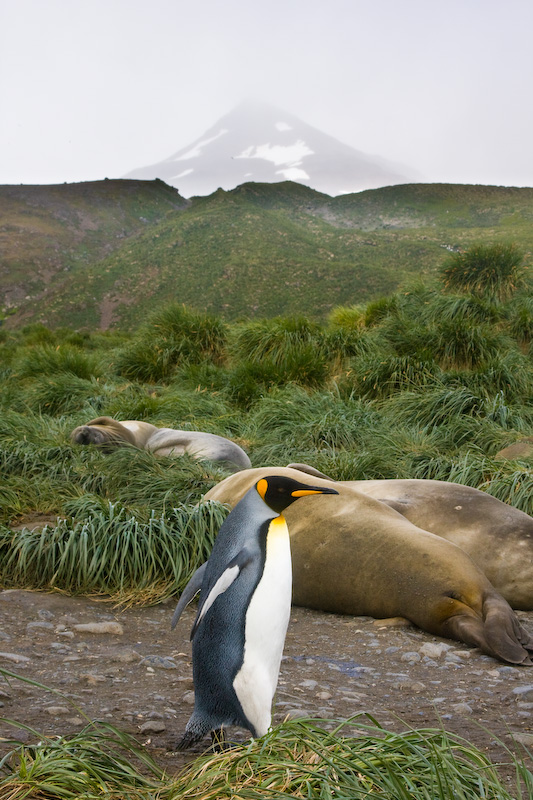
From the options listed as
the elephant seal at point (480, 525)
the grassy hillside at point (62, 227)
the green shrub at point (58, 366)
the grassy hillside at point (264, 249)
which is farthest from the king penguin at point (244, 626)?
the grassy hillside at point (62, 227)

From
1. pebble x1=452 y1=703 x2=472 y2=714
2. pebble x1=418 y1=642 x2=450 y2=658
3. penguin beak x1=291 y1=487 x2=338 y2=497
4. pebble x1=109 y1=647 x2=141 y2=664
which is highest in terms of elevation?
penguin beak x1=291 y1=487 x2=338 y2=497

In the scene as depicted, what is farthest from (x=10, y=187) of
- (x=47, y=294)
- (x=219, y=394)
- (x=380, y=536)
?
(x=380, y=536)

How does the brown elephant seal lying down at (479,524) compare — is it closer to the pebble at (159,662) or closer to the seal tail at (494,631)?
the seal tail at (494,631)

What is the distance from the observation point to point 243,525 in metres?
1.98

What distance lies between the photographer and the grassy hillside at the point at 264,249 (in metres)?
37.5

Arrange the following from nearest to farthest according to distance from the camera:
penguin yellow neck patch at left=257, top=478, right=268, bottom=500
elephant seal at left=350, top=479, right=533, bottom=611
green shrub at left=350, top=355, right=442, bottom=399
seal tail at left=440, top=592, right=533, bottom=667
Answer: penguin yellow neck patch at left=257, top=478, right=268, bottom=500 < seal tail at left=440, top=592, right=533, bottom=667 < elephant seal at left=350, top=479, right=533, bottom=611 < green shrub at left=350, top=355, right=442, bottom=399

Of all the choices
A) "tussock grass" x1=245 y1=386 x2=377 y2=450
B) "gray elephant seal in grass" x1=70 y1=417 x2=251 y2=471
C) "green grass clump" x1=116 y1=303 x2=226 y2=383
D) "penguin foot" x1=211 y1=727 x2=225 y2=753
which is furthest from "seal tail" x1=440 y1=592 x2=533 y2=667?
"green grass clump" x1=116 y1=303 x2=226 y2=383

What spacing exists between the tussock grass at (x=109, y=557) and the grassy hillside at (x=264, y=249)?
96.1ft

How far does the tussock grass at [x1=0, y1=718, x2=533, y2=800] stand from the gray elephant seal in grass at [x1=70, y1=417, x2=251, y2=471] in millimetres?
3899

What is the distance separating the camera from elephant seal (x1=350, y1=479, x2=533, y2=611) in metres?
3.72

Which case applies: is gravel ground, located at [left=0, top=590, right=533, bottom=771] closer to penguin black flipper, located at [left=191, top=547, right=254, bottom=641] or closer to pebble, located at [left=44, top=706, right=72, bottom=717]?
pebble, located at [left=44, top=706, right=72, bottom=717]

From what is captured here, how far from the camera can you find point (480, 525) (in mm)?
3904

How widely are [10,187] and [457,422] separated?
65653 millimetres

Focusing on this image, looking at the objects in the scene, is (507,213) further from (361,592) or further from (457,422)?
(361,592)
